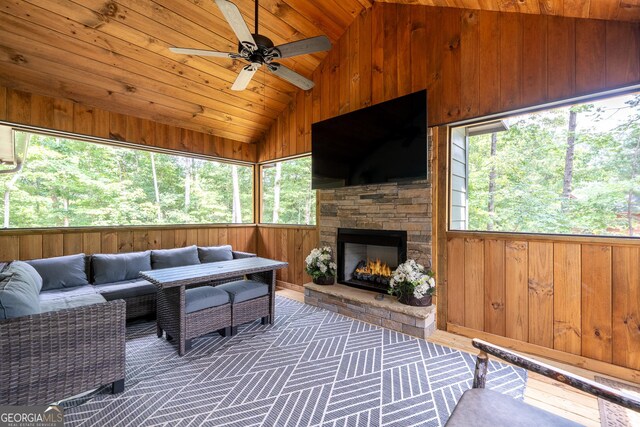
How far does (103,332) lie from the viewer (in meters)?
2.00

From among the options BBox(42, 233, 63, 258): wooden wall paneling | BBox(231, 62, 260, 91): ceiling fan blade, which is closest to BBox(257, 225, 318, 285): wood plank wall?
BBox(231, 62, 260, 91): ceiling fan blade

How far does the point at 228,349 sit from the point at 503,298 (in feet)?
9.03

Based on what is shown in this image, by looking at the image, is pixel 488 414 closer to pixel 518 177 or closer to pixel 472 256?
pixel 472 256

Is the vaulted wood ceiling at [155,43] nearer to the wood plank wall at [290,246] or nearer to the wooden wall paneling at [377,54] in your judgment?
the wooden wall paneling at [377,54]

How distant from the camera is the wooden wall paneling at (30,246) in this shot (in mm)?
3242

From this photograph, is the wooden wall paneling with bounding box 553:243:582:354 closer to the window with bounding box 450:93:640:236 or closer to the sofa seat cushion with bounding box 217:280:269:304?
the window with bounding box 450:93:640:236

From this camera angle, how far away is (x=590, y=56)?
7.73ft

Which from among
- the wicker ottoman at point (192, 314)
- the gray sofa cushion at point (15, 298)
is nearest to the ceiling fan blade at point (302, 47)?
the wicker ottoman at point (192, 314)

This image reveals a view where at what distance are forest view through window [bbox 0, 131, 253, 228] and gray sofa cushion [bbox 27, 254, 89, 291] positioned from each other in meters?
0.61

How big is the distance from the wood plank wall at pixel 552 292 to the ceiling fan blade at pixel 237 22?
8.98 feet

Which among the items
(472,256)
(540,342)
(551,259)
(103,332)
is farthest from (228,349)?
(551,259)

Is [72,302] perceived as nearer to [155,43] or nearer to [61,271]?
[61,271]

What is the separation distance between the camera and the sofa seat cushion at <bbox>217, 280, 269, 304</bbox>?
9.79 feet

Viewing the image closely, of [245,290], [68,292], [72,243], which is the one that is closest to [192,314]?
[245,290]
